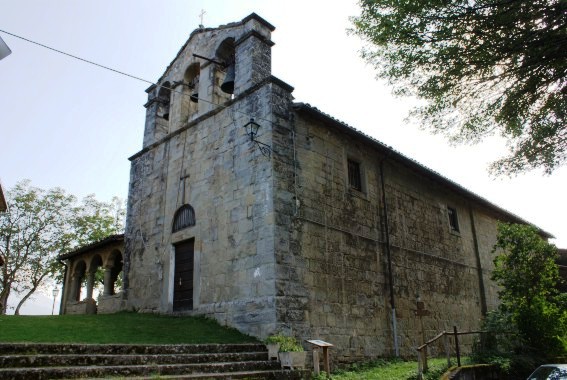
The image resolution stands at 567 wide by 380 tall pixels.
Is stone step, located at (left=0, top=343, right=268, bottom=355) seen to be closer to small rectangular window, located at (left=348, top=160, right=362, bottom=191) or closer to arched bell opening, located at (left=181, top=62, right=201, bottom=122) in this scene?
small rectangular window, located at (left=348, top=160, right=362, bottom=191)

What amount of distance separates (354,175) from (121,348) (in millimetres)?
7556

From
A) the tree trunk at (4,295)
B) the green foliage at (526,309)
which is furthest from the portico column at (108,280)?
the tree trunk at (4,295)

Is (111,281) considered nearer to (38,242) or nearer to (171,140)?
(171,140)

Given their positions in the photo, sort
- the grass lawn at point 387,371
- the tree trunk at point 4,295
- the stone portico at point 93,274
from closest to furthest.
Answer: the grass lawn at point 387,371
the stone portico at point 93,274
the tree trunk at point 4,295

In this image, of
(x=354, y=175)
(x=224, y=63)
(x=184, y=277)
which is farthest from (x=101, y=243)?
(x=354, y=175)

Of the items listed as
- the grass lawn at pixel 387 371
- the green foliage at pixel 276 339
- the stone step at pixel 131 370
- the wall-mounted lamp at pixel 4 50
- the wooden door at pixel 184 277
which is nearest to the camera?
the wall-mounted lamp at pixel 4 50

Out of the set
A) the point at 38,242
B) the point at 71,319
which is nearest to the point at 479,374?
the point at 71,319

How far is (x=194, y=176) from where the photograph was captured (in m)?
12.1

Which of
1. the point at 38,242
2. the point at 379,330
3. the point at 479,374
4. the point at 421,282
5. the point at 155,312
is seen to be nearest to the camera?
the point at 479,374

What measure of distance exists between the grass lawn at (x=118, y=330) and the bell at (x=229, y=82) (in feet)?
19.1

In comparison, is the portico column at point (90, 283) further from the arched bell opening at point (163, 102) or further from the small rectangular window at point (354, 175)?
the small rectangular window at point (354, 175)

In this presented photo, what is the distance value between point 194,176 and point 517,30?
26.3 ft

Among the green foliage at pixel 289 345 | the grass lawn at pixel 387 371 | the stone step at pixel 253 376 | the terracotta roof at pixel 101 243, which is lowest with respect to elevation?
the grass lawn at pixel 387 371

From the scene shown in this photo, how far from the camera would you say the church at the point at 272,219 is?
9734mm
